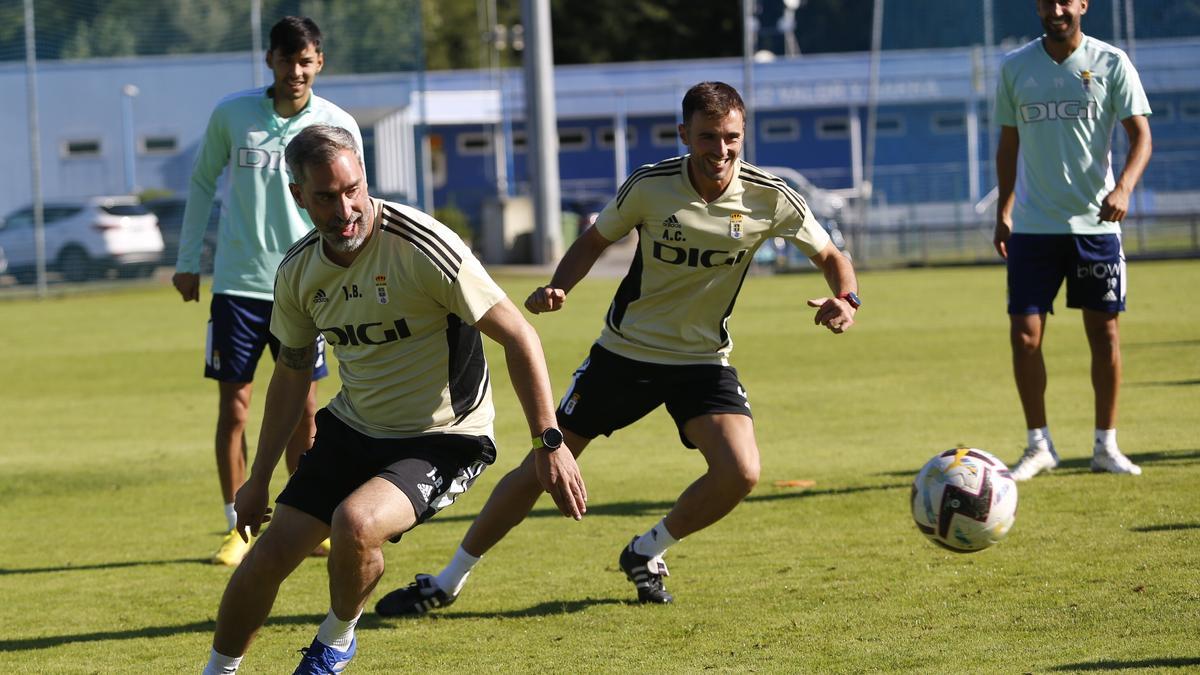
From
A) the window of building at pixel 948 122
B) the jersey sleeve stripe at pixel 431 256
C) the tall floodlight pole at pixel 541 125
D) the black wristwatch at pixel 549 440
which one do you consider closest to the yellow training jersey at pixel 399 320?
the jersey sleeve stripe at pixel 431 256

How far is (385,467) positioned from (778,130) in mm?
42846

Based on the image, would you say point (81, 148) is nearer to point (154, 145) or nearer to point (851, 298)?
point (154, 145)

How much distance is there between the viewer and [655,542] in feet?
20.0

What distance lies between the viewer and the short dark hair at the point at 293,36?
6.96m

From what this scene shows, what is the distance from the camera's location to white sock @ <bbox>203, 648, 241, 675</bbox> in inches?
186

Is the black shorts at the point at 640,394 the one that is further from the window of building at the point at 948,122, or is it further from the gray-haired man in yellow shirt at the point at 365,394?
the window of building at the point at 948,122

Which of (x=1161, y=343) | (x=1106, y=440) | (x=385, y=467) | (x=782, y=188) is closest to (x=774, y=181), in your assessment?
(x=782, y=188)

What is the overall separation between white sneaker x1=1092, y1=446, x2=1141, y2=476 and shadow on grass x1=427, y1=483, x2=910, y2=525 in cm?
101

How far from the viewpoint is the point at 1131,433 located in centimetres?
959

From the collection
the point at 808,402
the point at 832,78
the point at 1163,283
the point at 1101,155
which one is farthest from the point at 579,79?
the point at 1101,155

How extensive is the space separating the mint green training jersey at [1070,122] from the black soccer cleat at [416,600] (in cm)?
406

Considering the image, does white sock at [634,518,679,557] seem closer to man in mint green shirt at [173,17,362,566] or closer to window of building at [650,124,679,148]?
man in mint green shirt at [173,17,362,566]

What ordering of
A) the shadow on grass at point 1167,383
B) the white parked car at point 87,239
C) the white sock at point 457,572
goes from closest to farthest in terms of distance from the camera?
the white sock at point 457,572 < the shadow on grass at point 1167,383 < the white parked car at point 87,239

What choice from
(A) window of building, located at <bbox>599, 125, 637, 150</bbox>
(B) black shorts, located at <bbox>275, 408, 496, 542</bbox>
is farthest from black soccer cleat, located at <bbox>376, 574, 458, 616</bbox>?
(A) window of building, located at <bbox>599, 125, 637, 150</bbox>
